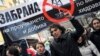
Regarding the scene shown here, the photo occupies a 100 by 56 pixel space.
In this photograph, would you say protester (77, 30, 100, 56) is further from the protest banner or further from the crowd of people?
the protest banner

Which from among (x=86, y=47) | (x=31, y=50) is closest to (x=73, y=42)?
(x=86, y=47)

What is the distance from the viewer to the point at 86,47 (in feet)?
20.6

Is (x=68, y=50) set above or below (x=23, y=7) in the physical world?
below

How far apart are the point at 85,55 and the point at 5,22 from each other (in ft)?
5.19

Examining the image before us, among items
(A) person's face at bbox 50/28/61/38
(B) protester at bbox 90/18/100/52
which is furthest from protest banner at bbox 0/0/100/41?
(A) person's face at bbox 50/28/61/38

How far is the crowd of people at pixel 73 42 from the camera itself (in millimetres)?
5633

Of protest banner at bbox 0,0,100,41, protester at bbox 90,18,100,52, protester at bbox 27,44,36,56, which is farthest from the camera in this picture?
protester at bbox 27,44,36,56

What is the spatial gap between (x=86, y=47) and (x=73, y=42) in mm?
586

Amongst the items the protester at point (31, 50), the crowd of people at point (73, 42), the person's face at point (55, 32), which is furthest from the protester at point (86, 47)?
the protester at point (31, 50)

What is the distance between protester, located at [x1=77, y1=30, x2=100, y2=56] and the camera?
6.20 m

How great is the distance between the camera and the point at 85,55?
6195 mm

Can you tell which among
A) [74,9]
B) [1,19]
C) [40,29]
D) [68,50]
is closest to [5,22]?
[1,19]

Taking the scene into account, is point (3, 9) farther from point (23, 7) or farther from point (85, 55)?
point (85, 55)

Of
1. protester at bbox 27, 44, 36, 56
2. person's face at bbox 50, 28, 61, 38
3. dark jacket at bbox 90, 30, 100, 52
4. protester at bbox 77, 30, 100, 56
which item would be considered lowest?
protester at bbox 27, 44, 36, 56
